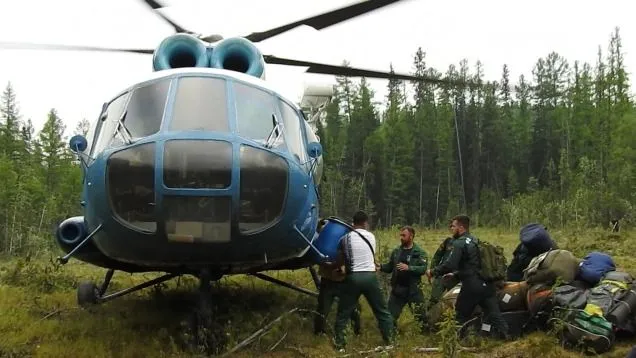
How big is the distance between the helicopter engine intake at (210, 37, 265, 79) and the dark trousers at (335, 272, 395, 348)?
246cm

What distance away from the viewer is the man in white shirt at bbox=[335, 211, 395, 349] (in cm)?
624

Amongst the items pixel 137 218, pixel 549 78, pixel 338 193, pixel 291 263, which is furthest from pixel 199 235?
pixel 549 78

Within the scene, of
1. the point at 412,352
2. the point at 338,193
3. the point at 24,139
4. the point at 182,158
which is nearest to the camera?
the point at 182,158

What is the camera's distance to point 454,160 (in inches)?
2422

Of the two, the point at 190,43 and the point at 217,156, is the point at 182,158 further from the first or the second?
the point at 190,43

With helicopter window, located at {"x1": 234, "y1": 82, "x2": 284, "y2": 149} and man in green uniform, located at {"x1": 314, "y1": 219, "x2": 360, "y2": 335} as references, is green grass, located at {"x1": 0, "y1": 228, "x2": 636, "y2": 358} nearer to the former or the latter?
man in green uniform, located at {"x1": 314, "y1": 219, "x2": 360, "y2": 335}

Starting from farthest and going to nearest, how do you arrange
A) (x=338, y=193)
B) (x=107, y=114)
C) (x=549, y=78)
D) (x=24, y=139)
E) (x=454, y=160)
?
1. (x=549, y=78)
2. (x=454, y=160)
3. (x=24, y=139)
4. (x=338, y=193)
5. (x=107, y=114)

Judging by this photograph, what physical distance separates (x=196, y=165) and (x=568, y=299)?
147 inches

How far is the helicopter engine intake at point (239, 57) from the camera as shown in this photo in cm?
700

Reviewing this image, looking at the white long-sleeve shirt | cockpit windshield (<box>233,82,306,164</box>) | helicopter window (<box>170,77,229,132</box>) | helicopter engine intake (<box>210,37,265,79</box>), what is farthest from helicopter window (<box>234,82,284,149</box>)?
the white long-sleeve shirt

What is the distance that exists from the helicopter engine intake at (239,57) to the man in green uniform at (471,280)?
2.80 m

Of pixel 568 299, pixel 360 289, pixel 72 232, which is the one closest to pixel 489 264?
pixel 568 299

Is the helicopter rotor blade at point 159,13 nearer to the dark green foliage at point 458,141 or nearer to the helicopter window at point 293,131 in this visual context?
the helicopter window at point 293,131

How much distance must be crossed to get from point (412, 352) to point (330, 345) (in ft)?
3.04
